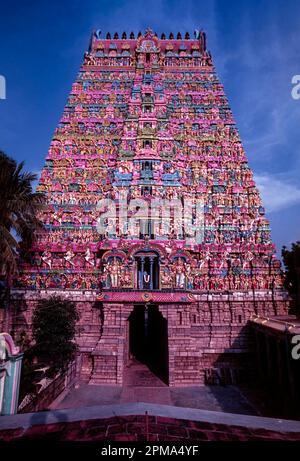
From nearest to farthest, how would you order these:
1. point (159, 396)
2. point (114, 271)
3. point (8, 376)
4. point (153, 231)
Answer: point (8, 376)
point (159, 396)
point (114, 271)
point (153, 231)

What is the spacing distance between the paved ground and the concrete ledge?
11.7m

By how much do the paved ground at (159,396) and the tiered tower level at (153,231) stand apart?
0.76 metres

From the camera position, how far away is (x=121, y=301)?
18.1m

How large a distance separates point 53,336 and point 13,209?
700 cm

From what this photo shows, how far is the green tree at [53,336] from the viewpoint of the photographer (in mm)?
13727

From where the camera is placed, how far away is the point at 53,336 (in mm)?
13961

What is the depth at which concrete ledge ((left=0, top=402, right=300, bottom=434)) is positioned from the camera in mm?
2842

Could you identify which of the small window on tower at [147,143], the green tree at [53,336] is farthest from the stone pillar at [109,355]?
the small window on tower at [147,143]

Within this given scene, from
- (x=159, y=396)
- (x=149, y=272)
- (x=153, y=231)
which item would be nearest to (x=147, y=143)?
(x=153, y=231)

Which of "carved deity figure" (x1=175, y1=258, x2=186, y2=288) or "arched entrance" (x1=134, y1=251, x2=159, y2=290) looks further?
"arched entrance" (x1=134, y1=251, x2=159, y2=290)

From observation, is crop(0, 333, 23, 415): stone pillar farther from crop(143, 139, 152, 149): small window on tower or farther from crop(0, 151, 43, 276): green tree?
crop(143, 139, 152, 149): small window on tower

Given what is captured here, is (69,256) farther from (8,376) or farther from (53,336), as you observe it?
(8,376)

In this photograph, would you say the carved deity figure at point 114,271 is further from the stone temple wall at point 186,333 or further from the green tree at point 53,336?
the green tree at point 53,336

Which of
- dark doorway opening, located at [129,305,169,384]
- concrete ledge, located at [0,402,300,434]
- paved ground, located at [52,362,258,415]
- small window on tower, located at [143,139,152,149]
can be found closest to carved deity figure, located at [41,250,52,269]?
dark doorway opening, located at [129,305,169,384]
